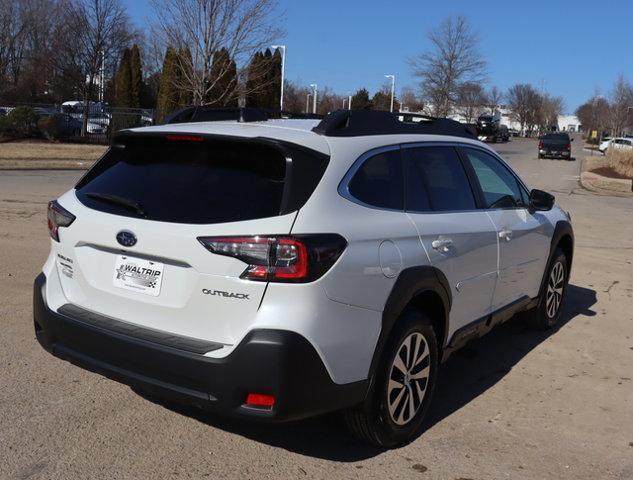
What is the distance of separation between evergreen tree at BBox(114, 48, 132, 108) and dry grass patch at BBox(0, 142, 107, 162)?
36.0ft

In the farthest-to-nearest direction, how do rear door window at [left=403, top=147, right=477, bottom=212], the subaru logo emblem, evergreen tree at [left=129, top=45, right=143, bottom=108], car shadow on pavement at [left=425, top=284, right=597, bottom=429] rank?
evergreen tree at [left=129, top=45, right=143, bottom=108] < car shadow on pavement at [left=425, top=284, right=597, bottom=429] < rear door window at [left=403, top=147, right=477, bottom=212] < the subaru logo emblem

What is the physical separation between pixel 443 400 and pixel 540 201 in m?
1.96

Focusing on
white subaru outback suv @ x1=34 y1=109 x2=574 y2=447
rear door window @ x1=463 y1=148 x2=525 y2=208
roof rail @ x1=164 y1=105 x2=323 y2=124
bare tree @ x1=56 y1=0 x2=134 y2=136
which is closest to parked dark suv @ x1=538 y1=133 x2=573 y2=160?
bare tree @ x1=56 y1=0 x2=134 y2=136

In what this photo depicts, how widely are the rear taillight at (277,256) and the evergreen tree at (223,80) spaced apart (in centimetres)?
→ 2086

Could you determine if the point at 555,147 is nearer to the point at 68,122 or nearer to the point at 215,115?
the point at 68,122

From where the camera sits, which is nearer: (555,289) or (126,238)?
(126,238)

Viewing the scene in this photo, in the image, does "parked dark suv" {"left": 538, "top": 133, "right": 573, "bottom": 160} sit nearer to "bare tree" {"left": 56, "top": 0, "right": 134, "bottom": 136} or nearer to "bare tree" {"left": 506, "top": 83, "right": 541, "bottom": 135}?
"bare tree" {"left": 56, "top": 0, "right": 134, "bottom": 136}

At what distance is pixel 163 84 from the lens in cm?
3044

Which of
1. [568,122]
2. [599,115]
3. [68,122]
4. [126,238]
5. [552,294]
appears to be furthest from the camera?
[568,122]

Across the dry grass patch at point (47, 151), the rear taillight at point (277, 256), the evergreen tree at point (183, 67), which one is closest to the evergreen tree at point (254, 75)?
the evergreen tree at point (183, 67)

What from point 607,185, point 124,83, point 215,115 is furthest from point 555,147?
point 215,115

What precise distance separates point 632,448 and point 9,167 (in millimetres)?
19363

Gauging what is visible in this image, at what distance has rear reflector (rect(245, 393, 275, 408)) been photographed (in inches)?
117

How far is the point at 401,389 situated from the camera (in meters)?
3.65
